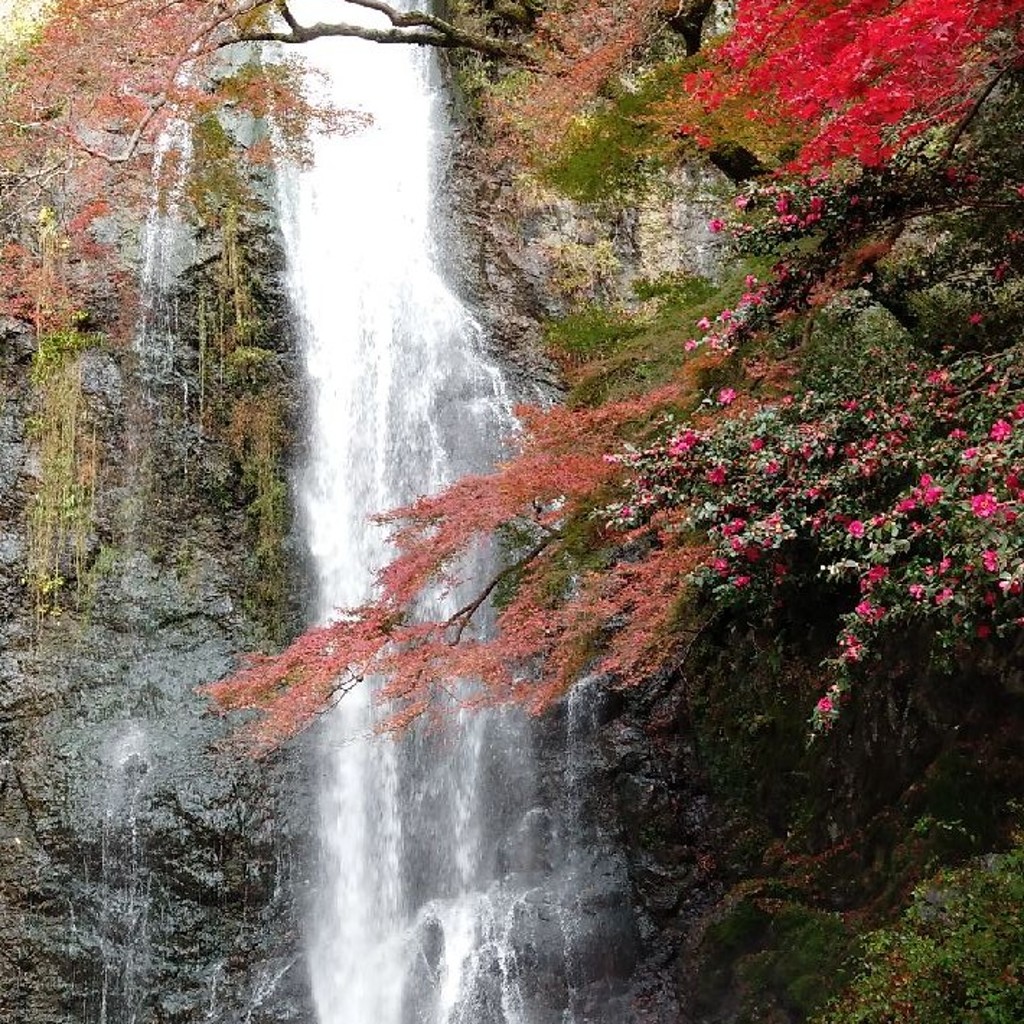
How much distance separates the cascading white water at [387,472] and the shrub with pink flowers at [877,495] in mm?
5451

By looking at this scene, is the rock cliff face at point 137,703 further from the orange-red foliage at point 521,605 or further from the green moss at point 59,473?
the orange-red foliage at point 521,605

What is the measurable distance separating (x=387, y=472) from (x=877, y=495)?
8082 millimetres

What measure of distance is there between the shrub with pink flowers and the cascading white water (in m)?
5.45

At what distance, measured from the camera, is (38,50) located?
11883 mm

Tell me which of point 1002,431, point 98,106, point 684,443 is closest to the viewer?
point 1002,431

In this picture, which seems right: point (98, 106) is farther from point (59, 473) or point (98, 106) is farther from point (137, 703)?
point (137, 703)

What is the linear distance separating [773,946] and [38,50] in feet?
41.4

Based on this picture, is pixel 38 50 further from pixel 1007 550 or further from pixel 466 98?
pixel 1007 550

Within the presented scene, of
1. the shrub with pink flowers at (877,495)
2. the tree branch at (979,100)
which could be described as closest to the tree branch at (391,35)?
the tree branch at (979,100)

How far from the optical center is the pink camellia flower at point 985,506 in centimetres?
400

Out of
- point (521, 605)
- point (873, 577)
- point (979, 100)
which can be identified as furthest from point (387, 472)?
point (873, 577)

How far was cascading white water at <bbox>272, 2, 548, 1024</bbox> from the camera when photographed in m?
9.70

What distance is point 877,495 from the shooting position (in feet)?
17.7

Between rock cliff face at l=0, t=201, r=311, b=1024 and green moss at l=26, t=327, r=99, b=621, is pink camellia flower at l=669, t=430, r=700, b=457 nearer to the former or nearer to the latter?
rock cliff face at l=0, t=201, r=311, b=1024
